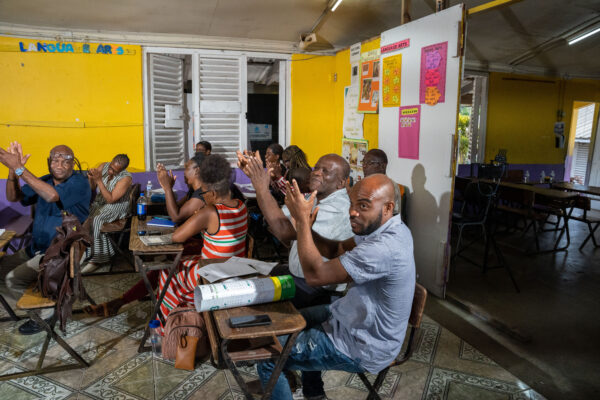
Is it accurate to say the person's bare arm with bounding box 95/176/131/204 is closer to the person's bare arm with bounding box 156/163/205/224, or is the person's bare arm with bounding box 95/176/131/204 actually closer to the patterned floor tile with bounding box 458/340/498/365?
the person's bare arm with bounding box 156/163/205/224

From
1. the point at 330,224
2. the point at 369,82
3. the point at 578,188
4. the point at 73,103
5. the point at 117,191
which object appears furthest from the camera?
the point at 578,188

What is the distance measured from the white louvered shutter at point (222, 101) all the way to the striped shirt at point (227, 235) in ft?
12.6

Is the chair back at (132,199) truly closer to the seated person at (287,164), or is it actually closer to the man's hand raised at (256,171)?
the seated person at (287,164)

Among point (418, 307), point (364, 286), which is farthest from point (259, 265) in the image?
point (418, 307)

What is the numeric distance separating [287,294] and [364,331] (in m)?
0.41

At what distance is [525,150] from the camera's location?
8570 millimetres

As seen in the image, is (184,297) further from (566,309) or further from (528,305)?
(566,309)

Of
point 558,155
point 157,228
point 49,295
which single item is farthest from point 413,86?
point 558,155

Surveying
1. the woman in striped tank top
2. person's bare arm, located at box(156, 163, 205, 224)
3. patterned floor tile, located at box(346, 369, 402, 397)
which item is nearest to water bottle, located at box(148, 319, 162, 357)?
the woman in striped tank top

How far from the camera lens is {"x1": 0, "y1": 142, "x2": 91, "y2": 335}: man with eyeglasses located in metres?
3.49

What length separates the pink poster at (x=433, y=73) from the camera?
13.2ft

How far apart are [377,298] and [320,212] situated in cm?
77

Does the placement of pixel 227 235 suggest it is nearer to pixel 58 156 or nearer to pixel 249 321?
pixel 249 321

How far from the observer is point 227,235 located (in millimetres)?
2961
